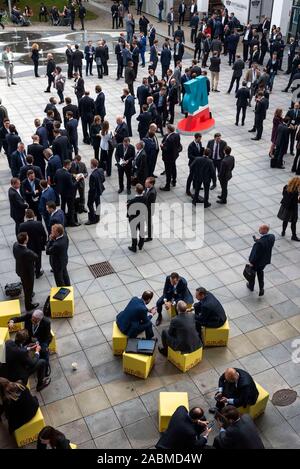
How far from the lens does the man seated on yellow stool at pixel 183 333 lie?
8.23 m

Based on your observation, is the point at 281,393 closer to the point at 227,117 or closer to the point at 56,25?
the point at 227,117

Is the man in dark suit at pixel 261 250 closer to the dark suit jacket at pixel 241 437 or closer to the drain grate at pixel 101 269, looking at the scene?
the drain grate at pixel 101 269

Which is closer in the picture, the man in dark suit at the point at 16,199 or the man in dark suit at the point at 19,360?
the man in dark suit at the point at 19,360

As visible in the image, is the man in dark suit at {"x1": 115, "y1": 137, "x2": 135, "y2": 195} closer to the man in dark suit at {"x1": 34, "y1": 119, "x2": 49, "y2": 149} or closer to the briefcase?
the man in dark suit at {"x1": 34, "y1": 119, "x2": 49, "y2": 149}

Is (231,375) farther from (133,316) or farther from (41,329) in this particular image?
(41,329)

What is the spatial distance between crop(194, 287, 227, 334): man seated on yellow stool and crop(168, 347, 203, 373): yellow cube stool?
0.47m

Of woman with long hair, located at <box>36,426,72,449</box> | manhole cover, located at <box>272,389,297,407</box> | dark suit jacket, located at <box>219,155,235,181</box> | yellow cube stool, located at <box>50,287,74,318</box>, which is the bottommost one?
manhole cover, located at <box>272,389,297,407</box>

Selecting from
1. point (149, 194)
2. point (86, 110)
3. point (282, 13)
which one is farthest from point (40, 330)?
point (282, 13)

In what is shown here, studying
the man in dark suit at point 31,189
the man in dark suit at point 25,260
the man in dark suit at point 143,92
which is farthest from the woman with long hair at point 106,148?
the man in dark suit at point 25,260

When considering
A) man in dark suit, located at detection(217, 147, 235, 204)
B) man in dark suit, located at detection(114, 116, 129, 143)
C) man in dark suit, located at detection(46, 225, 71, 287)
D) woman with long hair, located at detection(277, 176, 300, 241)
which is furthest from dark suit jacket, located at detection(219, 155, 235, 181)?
man in dark suit, located at detection(46, 225, 71, 287)

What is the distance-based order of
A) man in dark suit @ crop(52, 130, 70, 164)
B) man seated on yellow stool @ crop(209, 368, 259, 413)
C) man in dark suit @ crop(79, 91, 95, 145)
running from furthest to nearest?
man in dark suit @ crop(79, 91, 95, 145) → man in dark suit @ crop(52, 130, 70, 164) → man seated on yellow stool @ crop(209, 368, 259, 413)

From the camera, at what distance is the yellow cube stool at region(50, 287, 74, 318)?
9516mm

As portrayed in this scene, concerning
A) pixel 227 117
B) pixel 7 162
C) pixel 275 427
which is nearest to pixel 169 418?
pixel 275 427

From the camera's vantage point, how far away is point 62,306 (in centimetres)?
955
